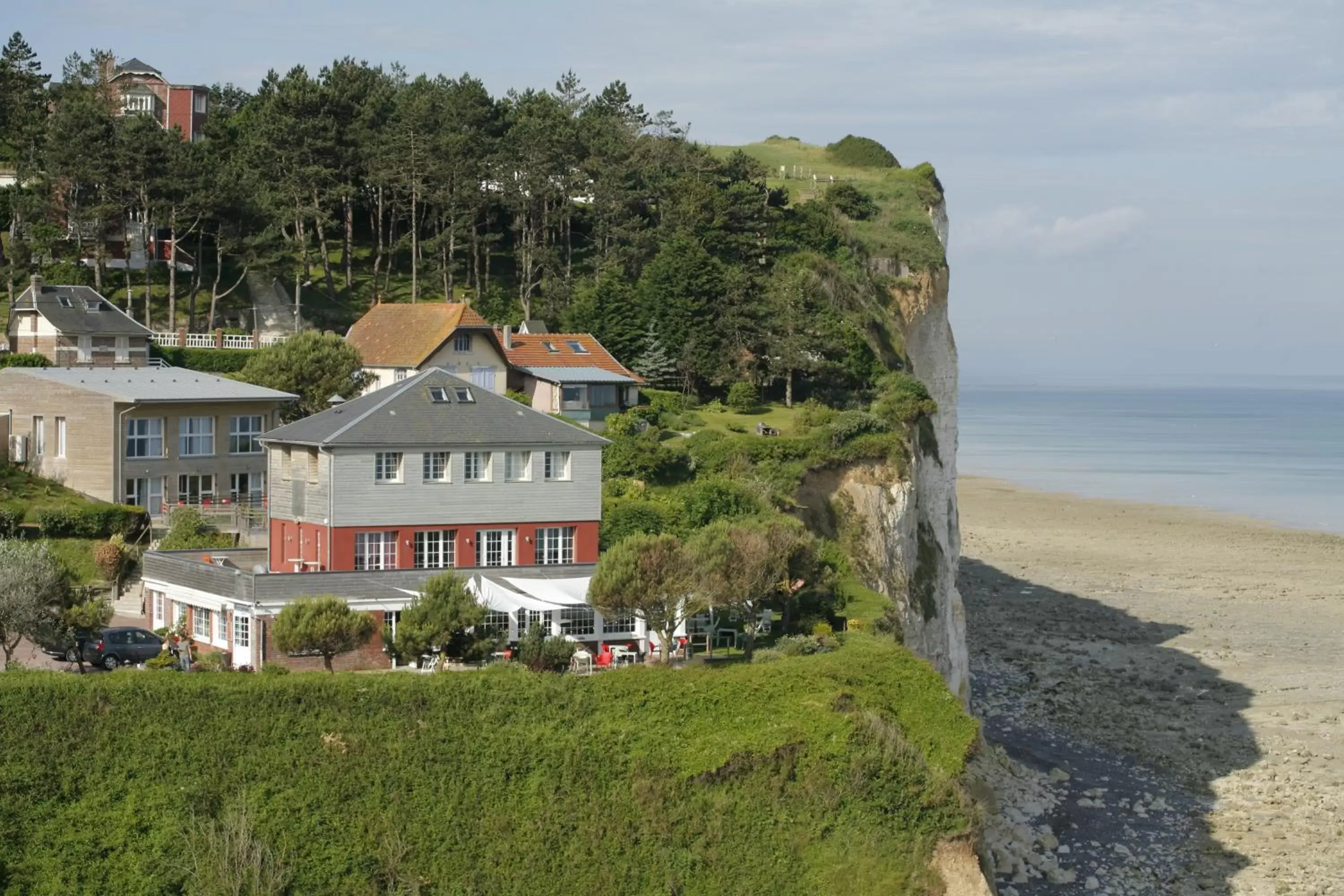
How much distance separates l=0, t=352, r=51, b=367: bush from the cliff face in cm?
2422

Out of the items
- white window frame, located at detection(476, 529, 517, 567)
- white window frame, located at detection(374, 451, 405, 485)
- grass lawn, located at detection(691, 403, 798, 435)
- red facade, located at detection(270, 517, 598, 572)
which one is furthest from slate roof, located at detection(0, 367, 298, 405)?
grass lawn, located at detection(691, 403, 798, 435)

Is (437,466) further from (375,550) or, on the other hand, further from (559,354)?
(559,354)

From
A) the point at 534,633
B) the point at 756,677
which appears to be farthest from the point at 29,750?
the point at 756,677

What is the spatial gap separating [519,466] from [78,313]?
25738 millimetres

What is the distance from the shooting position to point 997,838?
137 feet

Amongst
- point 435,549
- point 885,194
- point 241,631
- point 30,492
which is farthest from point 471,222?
point 241,631

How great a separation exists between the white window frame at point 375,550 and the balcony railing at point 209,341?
25.6m

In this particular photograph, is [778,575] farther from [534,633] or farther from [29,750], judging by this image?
[29,750]

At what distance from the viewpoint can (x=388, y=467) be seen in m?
36.9

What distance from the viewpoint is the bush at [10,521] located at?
40.9 meters

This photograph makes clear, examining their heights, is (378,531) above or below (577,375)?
below

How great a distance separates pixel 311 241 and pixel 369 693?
4868cm

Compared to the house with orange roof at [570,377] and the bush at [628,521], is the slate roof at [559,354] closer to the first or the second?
the house with orange roof at [570,377]

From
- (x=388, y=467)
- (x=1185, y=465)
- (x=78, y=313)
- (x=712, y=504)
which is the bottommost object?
(x=1185, y=465)
